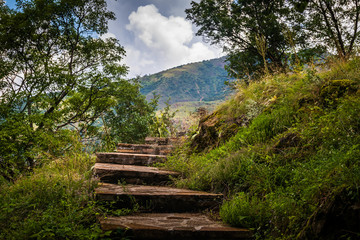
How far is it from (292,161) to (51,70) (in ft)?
36.3

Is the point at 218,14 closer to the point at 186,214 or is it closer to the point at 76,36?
the point at 76,36

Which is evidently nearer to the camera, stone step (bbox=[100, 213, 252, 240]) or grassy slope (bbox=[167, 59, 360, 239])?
grassy slope (bbox=[167, 59, 360, 239])

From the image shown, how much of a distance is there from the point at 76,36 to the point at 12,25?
110 inches

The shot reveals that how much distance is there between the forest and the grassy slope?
0.5 inches

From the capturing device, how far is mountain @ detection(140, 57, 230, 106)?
469 feet

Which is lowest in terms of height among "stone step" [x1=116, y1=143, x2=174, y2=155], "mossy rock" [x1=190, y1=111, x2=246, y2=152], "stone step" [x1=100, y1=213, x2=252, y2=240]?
"stone step" [x1=100, y1=213, x2=252, y2=240]

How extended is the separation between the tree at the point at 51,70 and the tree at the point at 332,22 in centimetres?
1021

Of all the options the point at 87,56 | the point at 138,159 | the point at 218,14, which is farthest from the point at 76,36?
the point at 138,159

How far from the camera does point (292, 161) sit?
85.6 inches

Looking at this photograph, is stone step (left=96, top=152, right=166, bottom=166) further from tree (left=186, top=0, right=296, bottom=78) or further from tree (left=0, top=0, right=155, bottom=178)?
tree (left=186, top=0, right=296, bottom=78)

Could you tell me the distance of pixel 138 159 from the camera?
3.98 meters

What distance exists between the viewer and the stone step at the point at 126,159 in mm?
3705

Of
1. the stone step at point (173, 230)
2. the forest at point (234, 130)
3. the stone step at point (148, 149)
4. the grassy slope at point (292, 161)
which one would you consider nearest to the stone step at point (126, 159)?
the forest at point (234, 130)

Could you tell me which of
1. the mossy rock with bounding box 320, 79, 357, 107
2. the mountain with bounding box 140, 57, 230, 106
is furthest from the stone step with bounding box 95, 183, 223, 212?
the mountain with bounding box 140, 57, 230, 106
